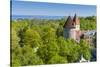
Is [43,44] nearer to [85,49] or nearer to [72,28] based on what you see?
[72,28]

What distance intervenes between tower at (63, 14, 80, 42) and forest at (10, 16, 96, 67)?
4 cm

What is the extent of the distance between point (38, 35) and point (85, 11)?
0.61m

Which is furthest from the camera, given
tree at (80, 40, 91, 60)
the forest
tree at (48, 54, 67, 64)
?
tree at (80, 40, 91, 60)

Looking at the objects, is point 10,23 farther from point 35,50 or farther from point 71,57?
point 71,57

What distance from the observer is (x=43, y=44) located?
2340mm

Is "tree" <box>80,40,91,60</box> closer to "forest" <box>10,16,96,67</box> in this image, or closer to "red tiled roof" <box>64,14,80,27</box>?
"forest" <box>10,16,96,67</box>

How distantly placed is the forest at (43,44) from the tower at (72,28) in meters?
0.04

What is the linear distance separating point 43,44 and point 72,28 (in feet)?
1.22

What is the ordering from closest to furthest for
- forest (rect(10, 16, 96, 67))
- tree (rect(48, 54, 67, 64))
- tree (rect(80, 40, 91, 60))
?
forest (rect(10, 16, 96, 67))
tree (rect(48, 54, 67, 64))
tree (rect(80, 40, 91, 60))

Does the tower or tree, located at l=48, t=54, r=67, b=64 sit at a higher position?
the tower

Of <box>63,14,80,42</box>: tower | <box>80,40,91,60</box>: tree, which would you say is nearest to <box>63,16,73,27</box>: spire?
<box>63,14,80,42</box>: tower

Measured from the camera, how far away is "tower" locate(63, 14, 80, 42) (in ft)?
8.01

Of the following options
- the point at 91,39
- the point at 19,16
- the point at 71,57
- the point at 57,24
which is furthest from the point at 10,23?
the point at 91,39

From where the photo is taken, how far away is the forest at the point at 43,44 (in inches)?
87.7
